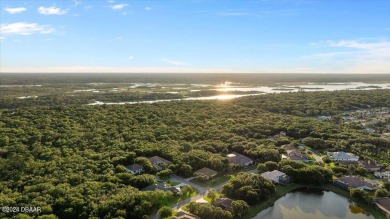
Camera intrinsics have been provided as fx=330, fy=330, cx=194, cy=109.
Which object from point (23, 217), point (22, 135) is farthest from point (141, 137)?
point (23, 217)

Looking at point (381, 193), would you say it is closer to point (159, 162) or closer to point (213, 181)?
point (213, 181)

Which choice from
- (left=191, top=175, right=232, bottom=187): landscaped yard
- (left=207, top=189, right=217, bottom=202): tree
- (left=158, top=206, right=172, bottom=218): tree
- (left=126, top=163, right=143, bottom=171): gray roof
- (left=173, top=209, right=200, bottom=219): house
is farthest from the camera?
(left=126, top=163, right=143, bottom=171): gray roof

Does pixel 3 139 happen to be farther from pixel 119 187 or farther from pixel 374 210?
pixel 374 210

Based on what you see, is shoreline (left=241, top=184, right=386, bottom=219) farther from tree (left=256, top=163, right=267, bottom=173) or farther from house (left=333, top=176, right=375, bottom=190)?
tree (left=256, top=163, right=267, bottom=173)

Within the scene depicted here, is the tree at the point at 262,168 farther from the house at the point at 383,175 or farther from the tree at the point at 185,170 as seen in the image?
the house at the point at 383,175

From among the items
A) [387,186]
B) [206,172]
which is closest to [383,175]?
[387,186]

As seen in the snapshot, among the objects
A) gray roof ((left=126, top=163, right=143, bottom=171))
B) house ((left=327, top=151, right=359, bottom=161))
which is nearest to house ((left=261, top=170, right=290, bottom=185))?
house ((left=327, top=151, right=359, bottom=161))

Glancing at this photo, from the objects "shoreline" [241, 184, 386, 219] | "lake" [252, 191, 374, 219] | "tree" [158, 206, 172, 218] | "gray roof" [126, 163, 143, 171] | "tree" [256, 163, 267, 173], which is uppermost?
"gray roof" [126, 163, 143, 171]
